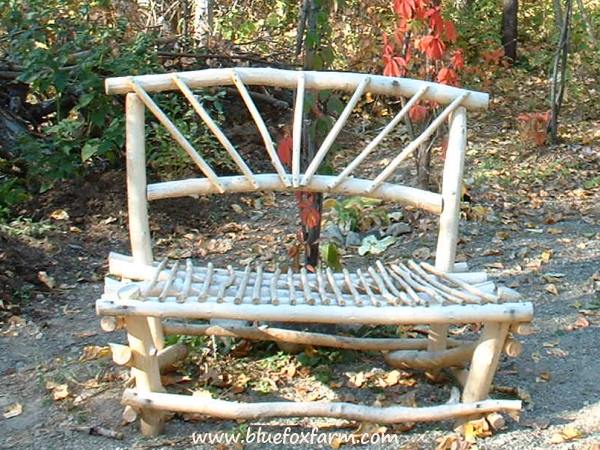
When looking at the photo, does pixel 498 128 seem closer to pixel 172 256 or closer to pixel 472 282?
pixel 172 256

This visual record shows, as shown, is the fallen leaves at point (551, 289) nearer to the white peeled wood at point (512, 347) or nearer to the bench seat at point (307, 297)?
the bench seat at point (307, 297)

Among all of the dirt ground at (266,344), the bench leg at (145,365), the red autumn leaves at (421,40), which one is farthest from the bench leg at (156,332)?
the red autumn leaves at (421,40)

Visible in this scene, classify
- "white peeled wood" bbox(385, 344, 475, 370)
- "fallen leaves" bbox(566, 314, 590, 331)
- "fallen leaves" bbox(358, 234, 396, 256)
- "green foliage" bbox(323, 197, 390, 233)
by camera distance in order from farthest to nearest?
"green foliage" bbox(323, 197, 390, 233) → "fallen leaves" bbox(358, 234, 396, 256) → "fallen leaves" bbox(566, 314, 590, 331) → "white peeled wood" bbox(385, 344, 475, 370)

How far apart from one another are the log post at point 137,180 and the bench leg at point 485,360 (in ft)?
3.82

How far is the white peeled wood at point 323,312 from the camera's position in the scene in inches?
105

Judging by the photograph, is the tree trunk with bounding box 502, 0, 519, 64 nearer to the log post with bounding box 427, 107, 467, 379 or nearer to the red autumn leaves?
the red autumn leaves

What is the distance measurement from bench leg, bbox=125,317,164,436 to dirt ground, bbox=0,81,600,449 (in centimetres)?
5

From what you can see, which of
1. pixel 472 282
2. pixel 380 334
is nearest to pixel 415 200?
pixel 472 282

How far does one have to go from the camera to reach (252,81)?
10.7ft

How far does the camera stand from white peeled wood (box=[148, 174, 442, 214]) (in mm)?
3277

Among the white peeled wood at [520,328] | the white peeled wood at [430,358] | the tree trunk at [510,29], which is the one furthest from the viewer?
the tree trunk at [510,29]

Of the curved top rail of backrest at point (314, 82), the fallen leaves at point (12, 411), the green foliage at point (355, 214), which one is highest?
the curved top rail of backrest at point (314, 82)

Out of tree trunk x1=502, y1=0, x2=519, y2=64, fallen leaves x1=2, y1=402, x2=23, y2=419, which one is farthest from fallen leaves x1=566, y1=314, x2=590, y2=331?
tree trunk x1=502, y1=0, x2=519, y2=64

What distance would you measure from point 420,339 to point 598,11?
7.50m
